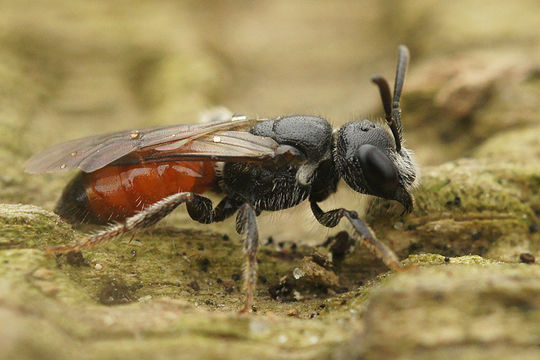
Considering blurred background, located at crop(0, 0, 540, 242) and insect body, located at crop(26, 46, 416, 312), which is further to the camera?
blurred background, located at crop(0, 0, 540, 242)

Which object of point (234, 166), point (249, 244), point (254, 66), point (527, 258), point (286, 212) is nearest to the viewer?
point (249, 244)

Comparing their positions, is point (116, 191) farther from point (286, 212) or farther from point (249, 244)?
point (286, 212)

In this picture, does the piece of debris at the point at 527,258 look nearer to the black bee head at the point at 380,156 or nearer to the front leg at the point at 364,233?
the black bee head at the point at 380,156

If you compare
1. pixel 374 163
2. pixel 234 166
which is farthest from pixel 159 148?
pixel 374 163

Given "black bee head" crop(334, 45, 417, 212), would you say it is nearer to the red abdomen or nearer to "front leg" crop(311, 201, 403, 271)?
"front leg" crop(311, 201, 403, 271)

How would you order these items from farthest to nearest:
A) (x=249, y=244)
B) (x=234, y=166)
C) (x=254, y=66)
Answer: (x=254, y=66), (x=234, y=166), (x=249, y=244)

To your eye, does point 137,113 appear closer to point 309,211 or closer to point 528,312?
point 309,211

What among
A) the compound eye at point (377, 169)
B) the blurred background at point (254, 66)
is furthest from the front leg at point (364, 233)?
the blurred background at point (254, 66)

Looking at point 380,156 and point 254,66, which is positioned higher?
point 254,66

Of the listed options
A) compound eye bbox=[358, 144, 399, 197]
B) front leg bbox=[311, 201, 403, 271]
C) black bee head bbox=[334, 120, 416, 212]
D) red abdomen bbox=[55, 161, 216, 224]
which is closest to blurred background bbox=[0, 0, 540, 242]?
red abdomen bbox=[55, 161, 216, 224]
